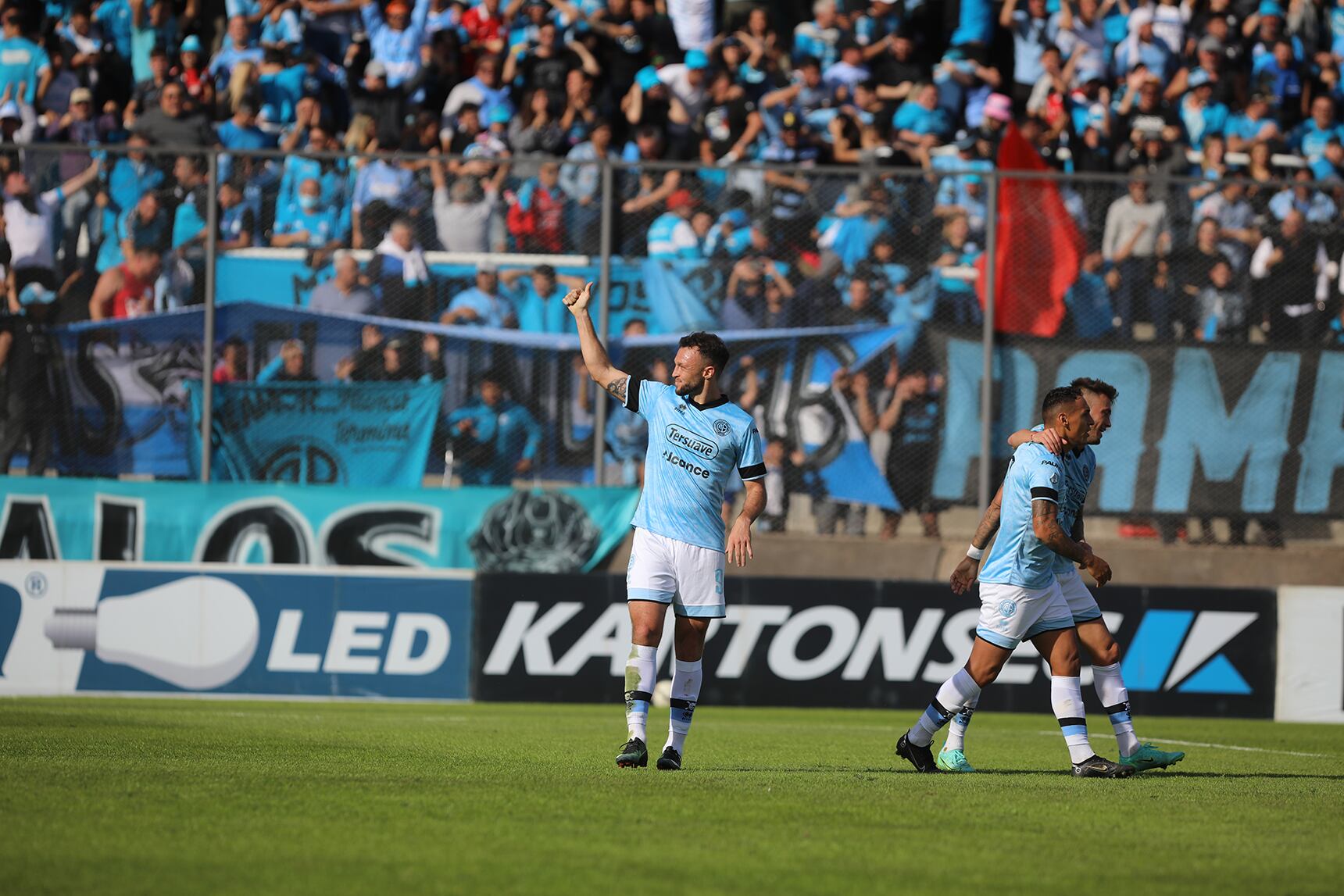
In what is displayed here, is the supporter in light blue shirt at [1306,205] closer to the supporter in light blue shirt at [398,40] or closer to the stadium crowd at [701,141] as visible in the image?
the stadium crowd at [701,141]

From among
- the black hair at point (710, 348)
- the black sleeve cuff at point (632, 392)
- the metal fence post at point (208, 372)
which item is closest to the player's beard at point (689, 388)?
the black hair at point (710, 348)

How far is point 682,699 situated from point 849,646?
25.6 feet

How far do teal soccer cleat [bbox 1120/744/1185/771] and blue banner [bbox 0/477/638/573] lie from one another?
304 inches

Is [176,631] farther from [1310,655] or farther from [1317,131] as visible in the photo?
[1317,131]

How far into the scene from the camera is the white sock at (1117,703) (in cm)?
985

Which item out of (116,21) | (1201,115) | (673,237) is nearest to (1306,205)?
(1201,115)

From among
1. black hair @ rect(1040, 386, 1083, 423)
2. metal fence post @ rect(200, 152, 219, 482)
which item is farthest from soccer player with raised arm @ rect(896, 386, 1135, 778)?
metal fence post @ rect(200, 152, 219, 482)

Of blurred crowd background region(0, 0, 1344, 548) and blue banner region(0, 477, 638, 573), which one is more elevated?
blurred crowd background region(0, 0, 1344, 548)

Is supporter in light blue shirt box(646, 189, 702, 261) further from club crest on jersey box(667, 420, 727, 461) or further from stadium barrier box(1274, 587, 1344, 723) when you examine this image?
club crest on jersey box(667, 420, 727, 461)

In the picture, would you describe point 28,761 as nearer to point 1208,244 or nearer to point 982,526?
point 982,526

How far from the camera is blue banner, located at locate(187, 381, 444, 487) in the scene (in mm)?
16812

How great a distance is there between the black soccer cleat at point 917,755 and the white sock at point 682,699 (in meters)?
1.31

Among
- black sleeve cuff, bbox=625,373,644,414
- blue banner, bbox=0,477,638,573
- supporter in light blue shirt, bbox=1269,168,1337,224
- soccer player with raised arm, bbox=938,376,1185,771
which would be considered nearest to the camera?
black sleeve cuff, bbox=625,373,644,414

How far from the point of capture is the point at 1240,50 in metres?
21.9
